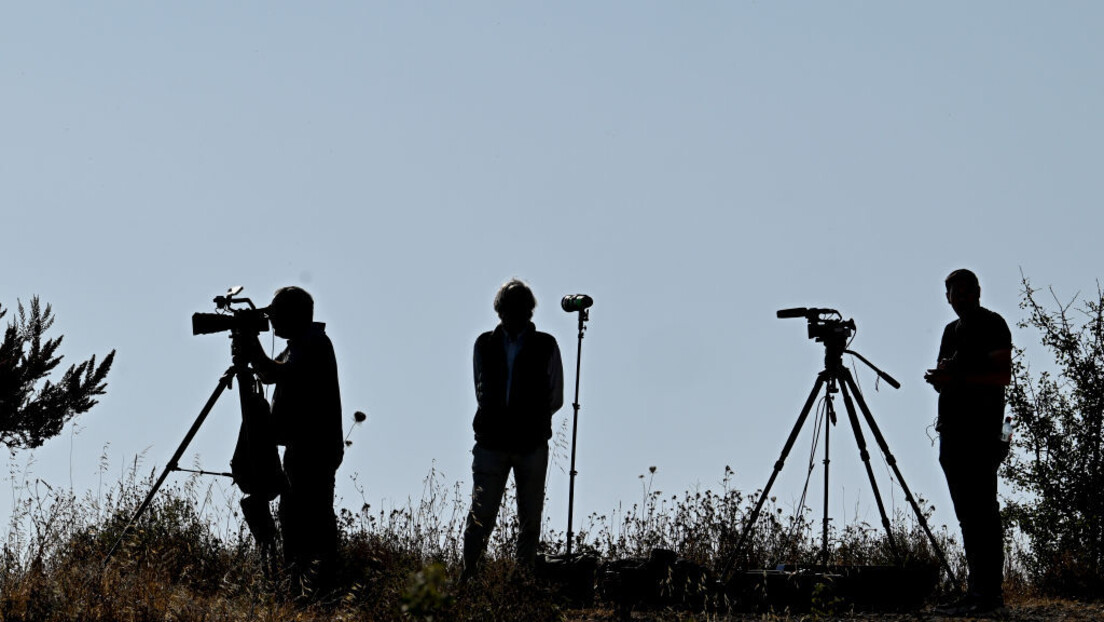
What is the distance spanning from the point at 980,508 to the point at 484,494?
278cm

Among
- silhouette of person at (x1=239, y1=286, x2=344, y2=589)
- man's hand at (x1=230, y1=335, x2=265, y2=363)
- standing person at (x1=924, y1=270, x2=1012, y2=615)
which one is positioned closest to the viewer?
silhouette of person at (x1=239, y1=286, x2=344, y2=589)

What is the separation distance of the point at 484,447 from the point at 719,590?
68.3 inches

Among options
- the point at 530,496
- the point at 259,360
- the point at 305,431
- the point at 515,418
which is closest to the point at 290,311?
the point at 259,360

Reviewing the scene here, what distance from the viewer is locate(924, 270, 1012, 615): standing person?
7934 mm

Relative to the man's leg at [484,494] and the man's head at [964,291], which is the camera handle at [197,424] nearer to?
the man's leg at [484,494]

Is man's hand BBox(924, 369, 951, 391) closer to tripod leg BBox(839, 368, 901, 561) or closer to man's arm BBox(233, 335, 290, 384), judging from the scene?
tripod leg BBox(839, 368, 901, 561)

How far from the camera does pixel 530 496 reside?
793cm

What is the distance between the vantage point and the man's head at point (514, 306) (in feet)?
26.0

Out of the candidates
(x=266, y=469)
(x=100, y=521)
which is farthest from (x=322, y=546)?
(x=100, y=521)

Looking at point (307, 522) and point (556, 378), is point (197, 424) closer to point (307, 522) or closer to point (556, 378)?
point (307, 522)

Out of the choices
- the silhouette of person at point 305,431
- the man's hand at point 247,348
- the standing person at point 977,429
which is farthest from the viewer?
the standing person at point 977,429

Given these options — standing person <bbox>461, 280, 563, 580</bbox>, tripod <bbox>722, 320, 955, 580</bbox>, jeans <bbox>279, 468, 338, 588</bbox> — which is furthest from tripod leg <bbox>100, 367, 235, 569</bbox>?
tripod <bbox>722, 320, 955, 580</bbox>

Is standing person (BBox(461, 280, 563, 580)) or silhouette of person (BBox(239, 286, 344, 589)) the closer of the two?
silhouette of person (BBox(239, 286, 344, 589))

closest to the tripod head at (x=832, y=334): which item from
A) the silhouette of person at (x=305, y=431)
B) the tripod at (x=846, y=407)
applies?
the tripod at (x=846, y=407)
